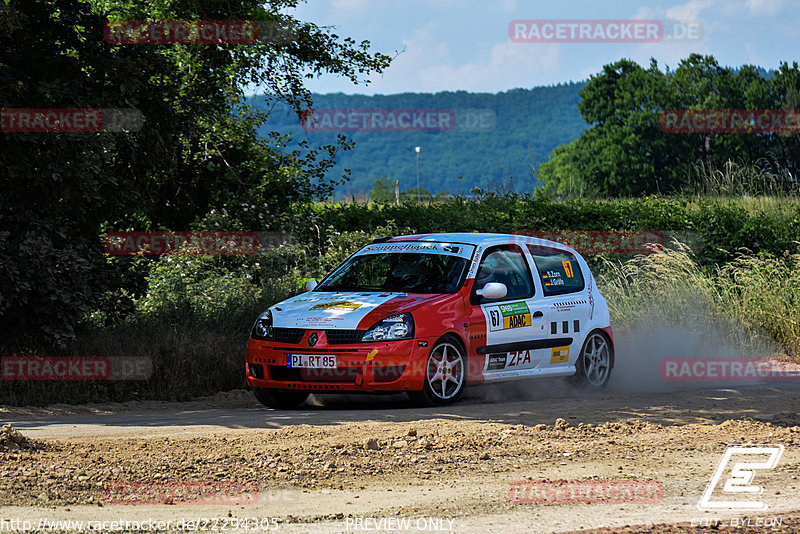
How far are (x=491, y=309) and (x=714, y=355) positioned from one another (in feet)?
18.1

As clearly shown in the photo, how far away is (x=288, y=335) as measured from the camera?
10.5m

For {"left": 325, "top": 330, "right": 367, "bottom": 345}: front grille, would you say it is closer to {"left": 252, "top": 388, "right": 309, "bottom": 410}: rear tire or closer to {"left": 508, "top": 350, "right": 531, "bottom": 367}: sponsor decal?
{"left": 252, "top": 388, "right": 309, "bottom": 410}: rear tire

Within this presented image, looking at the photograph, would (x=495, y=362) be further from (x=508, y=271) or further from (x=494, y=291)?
(x=508, y=271)

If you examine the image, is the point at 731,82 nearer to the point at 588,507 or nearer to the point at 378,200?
the point at 378,200

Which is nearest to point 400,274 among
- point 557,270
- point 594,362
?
point 557,270

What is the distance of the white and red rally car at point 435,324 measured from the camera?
1022cm

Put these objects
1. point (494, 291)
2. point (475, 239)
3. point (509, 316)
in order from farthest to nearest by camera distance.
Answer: point (475, 239)
point (509, 316)
point (494, 291)

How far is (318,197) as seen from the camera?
808 inches

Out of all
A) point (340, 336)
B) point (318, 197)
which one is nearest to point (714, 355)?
point (340, 336)

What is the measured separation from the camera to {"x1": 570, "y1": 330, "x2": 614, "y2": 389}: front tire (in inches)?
481

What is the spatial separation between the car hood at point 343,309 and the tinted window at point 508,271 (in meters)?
0.87

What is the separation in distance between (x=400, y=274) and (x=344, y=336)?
141cm

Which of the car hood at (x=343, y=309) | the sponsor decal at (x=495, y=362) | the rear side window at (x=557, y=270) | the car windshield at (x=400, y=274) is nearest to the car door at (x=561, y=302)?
the rear side window at (x=557, y=270)

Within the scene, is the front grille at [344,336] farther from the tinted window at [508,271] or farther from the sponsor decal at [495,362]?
the tinted window at [508,271]
